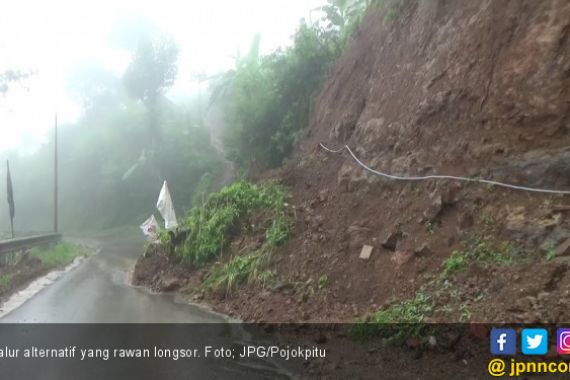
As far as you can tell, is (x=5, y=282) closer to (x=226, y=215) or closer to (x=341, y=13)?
(x=226, y=215)

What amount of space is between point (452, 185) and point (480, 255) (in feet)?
4.98

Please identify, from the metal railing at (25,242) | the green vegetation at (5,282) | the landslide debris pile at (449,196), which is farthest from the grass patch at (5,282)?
the landslide debris pile at (449,196)

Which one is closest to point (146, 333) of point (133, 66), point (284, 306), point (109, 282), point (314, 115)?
point (284, 306)

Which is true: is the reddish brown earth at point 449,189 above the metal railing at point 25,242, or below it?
above

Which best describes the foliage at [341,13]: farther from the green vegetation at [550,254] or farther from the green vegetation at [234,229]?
the green vegetation at [550,254]

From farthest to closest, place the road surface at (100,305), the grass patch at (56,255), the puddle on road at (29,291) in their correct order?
the grass patch at (56,255) < the puddle on road at (29,291) < the road surface at (100,305)

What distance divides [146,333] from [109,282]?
279 inches

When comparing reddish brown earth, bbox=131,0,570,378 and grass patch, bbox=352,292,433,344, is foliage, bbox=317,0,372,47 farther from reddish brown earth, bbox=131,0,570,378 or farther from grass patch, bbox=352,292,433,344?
grass patch, bbox=352,292,433,344

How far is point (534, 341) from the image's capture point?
4867 millimetres

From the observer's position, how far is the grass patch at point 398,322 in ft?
20.1

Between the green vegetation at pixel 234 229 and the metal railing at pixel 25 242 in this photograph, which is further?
the metal railing at pixel 25 242

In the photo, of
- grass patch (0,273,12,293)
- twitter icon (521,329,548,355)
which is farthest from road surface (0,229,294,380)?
twitter icon (521,329,548,355)

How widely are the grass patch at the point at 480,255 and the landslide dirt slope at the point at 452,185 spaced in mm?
37

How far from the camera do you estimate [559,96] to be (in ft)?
22.2
